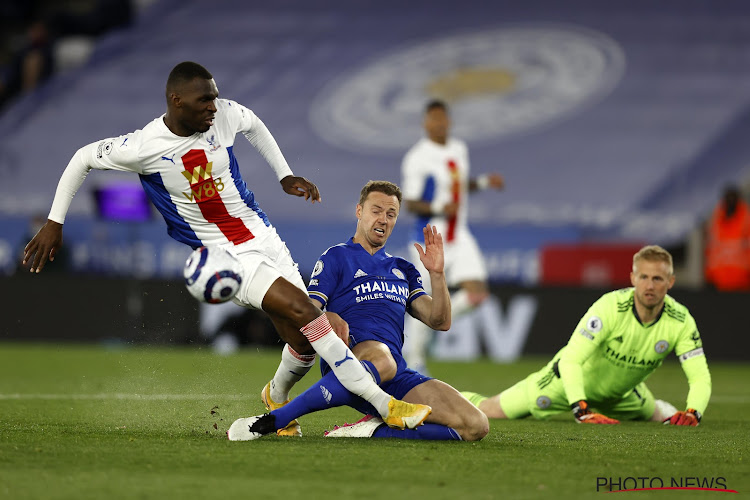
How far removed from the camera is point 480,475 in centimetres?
429

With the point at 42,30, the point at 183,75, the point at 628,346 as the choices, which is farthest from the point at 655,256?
the point at 42,30

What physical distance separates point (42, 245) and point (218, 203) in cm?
93

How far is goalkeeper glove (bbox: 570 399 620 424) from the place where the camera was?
257 inches

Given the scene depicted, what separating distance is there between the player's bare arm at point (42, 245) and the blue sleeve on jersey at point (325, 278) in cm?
130

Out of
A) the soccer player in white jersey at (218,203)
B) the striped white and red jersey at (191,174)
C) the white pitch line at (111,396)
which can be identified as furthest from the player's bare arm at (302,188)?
the white pitch line at (111,396)

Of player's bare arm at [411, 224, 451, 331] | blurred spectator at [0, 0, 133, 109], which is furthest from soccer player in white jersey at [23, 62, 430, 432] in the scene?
blurred spectator at [0, 0, 133, 109]

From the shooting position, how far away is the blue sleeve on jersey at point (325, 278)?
5.69 m

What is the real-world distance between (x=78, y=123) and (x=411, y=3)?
7029 millimetres

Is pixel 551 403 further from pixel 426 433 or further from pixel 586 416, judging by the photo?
pixel 426 433

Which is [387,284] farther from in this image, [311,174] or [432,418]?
[311,174]

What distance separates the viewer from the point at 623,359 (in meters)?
6.82

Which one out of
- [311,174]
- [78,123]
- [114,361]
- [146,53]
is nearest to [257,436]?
[114,361]

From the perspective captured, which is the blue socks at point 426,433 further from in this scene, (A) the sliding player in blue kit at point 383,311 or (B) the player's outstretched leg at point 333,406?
(B) the player's outstretched leg at point 333,406

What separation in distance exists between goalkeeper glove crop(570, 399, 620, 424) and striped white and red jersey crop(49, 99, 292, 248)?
2123 mm
